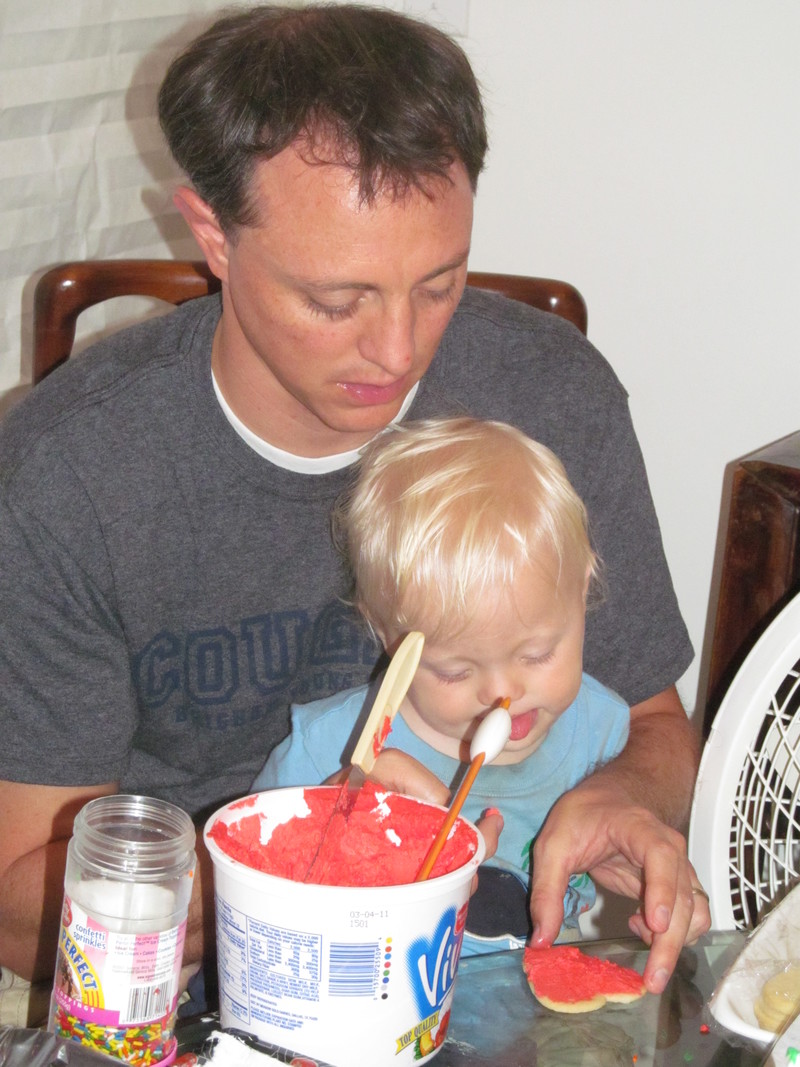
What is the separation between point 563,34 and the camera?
1707 millimetres

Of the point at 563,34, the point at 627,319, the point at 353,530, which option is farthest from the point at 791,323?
the point at 353,530

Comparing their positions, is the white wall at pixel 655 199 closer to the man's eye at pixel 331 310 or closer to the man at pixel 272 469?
the man at pixel 272 469

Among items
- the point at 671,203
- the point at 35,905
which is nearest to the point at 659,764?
the point at 35,905

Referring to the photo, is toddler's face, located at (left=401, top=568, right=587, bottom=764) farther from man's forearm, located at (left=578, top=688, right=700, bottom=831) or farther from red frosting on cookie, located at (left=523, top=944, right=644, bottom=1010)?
red frosting on cookie, located at (left=523, top=944, right=644, bottom=1010)

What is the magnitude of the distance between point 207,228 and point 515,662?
1.55 feet

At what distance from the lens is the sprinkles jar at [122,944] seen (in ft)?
2.05

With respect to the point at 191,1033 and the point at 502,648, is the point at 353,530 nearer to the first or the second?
the point at 502,648

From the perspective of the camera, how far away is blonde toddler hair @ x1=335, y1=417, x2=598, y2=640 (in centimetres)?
100

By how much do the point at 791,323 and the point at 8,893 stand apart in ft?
4.08

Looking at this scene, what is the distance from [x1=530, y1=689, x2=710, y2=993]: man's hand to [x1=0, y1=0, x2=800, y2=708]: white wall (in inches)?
29.1

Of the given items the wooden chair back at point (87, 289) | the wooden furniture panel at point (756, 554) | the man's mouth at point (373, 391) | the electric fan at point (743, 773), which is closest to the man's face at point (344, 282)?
the man's mouth at point (373, 391)

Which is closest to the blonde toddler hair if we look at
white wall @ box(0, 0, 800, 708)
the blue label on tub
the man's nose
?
the man's nose

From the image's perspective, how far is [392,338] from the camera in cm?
97

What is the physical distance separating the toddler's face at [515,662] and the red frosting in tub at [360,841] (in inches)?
8.9
